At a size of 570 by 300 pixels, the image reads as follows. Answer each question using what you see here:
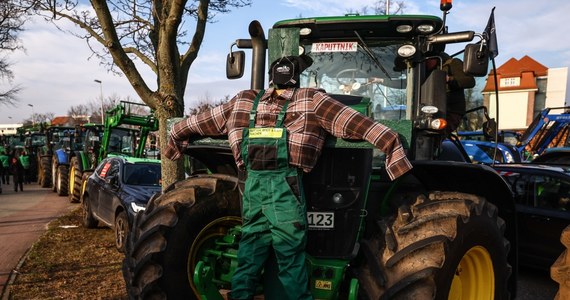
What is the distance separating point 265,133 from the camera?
126 inches

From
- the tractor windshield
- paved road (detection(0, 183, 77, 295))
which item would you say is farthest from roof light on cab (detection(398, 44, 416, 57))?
paved road (detection(0, 183, 77, 295))

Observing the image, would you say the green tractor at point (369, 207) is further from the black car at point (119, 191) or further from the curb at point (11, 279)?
the black car at point (119, 191)

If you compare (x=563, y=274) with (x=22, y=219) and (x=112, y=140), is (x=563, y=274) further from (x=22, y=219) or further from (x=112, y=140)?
(x=112, y=140)

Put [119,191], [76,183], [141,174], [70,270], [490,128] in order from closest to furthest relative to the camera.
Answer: [490,128] < [70,270] < [119,191] < [141,174] < [76,183]

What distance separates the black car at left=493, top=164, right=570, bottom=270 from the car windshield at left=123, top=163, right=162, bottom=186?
6.59 m

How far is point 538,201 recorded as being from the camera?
7.14 m

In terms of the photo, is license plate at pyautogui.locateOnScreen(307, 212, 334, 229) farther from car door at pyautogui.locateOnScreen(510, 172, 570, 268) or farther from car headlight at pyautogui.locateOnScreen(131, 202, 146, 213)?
car headlight at pyautogui.locateOnScreen(131, 202, 146, 213)

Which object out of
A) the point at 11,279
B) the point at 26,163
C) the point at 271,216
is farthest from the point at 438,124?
the point at 26,163

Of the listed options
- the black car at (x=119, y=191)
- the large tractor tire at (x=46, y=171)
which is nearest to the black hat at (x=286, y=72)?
the black car at (x=119, y=191)

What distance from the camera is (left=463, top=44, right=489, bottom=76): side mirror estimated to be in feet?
12.4

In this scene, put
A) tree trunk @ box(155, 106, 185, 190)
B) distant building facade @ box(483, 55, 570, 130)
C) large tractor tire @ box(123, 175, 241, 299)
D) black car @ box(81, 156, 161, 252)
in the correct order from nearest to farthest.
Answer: large tractor tire @ box(123, 175, 241, 299)
tree trunk @ box(155, 106, 185, 190)
black car @ box(81, 156, 161, 252)
distant building facade @ box(483, 55, 570, 130)

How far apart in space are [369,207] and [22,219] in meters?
10.3

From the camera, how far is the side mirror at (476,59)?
3.77 meters

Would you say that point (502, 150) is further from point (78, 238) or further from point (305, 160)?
point (305, 160)
